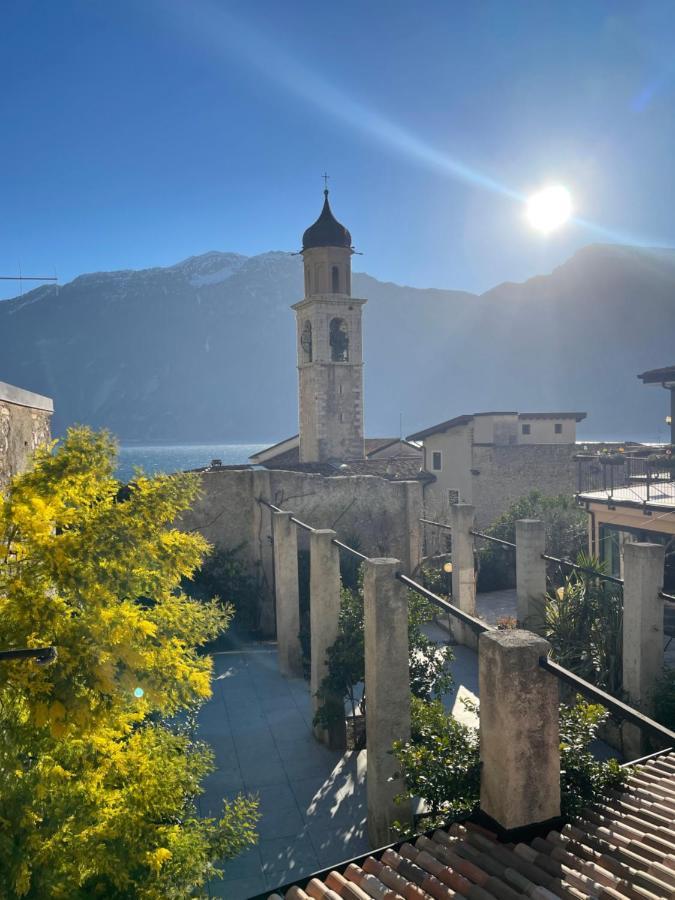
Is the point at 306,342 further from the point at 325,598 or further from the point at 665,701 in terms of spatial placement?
the point at 665,701

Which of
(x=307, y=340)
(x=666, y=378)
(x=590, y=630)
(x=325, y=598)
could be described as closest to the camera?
(x=325, y=598)

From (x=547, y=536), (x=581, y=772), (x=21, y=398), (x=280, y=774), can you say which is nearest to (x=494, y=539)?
(x=280, y=774)

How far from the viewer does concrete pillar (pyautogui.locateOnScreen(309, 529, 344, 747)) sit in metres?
12.0

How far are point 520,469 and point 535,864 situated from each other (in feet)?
105

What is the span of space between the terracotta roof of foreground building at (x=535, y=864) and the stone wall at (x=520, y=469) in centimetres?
3020

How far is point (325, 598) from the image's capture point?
12047 mm

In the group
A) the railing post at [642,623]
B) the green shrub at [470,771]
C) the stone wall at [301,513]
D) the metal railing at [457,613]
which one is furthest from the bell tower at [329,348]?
the green shrub at [470,771]

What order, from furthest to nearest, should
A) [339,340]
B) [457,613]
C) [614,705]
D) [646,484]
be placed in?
1. [339,340]
2. [646,484]
3. [457,613]
4. [614,705]

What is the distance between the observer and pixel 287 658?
50.6ft

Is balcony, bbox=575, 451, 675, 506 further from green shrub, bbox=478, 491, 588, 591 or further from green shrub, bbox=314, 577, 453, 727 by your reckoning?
green shrub, bbox=314, 577, 453, 727

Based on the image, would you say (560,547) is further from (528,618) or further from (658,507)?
(528,618)

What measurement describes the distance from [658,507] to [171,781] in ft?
46.5

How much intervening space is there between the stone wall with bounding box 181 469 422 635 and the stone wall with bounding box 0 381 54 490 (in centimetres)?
1174

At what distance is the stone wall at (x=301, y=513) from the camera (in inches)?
762
